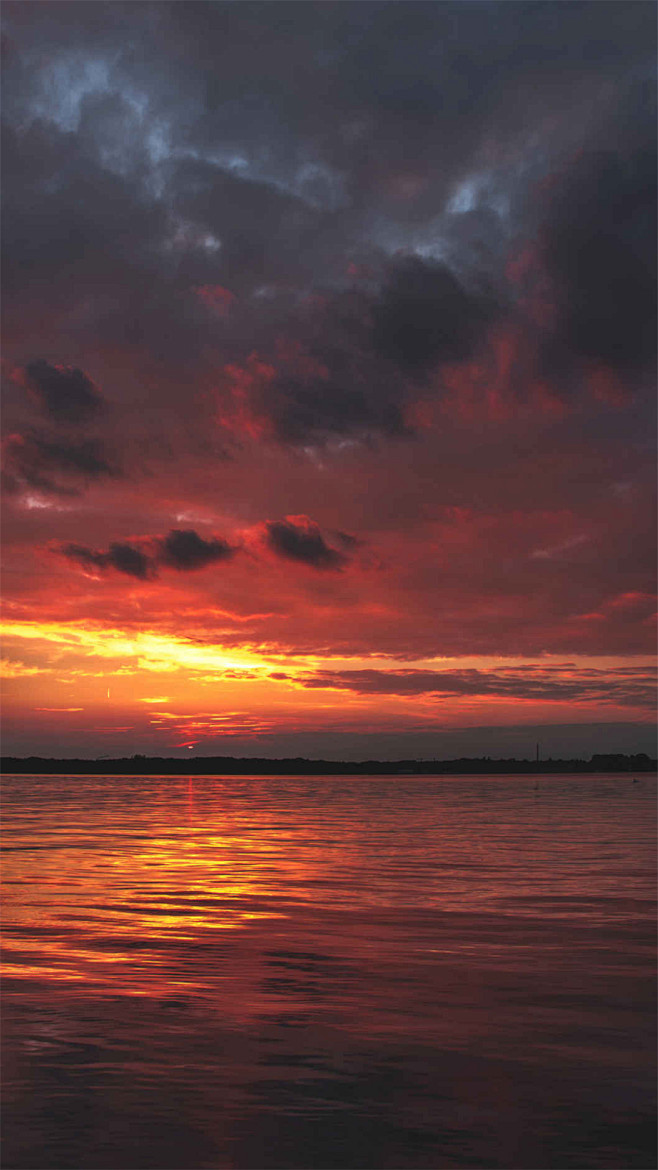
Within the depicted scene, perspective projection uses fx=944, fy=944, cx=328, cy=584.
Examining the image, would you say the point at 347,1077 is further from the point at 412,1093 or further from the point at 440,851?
the point at 440,851

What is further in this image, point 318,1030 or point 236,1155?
point 318,1030

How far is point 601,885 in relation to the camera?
89.8ft

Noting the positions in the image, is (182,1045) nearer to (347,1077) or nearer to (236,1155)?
(347,1077)

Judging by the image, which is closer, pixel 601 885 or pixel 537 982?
pixel 537 982

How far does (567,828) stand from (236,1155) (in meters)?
45.2

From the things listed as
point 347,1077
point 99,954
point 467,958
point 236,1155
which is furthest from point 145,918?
→ point 236,1155

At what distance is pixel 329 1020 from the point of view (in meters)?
13.4

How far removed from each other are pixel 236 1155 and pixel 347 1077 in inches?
95.0

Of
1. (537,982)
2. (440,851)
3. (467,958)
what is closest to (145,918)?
(467,958)

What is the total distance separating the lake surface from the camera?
30.1 ft

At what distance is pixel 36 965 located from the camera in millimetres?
16672

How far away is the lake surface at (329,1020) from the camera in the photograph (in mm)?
9188

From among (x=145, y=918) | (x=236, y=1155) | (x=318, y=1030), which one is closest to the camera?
(x=236, y=1155)

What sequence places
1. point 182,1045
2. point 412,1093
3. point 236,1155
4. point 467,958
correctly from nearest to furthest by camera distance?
point 236,1155, point 412,1093, point 182,1045, point 467,958
